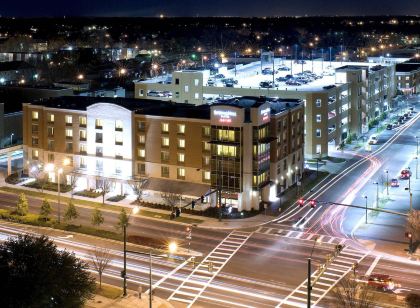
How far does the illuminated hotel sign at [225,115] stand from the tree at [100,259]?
22039 millimetres

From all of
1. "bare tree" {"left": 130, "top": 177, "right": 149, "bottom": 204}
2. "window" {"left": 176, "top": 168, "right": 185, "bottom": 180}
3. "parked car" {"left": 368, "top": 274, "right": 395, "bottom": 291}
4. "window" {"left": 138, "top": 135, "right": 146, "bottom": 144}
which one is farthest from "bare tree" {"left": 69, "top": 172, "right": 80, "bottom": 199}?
"parked car" {"left": 368, "top": 274, "right": 395, "bottom": 291}

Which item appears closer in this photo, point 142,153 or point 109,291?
point 109,291

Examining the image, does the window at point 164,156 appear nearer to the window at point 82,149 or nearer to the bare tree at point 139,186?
the bare tree at point 139,186

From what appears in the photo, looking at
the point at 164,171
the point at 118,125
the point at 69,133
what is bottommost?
the point at 164,171

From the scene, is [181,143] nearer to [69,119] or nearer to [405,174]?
[69,119]

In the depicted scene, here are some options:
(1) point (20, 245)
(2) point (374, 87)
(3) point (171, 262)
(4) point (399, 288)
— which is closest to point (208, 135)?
(3) point (171, 262)

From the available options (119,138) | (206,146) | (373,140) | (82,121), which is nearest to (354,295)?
(206,146)

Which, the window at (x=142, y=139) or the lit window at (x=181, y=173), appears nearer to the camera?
the lit window at (x=181, y=173)

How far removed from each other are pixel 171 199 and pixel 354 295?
33.2m

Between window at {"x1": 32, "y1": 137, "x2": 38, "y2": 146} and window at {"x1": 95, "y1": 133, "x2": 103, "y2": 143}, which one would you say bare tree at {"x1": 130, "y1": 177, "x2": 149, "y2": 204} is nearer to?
window at {"x1": 95, "y1": 133, "x2": 103, "y2": 143}

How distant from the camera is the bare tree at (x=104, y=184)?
83944 millimetres

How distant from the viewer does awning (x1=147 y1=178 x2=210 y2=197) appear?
80.9 m

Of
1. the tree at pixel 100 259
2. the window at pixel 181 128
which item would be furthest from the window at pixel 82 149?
the tree at pixel 100 259

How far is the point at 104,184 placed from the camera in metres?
84.2
